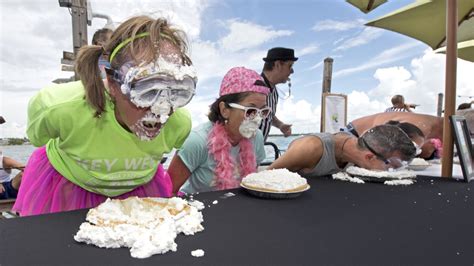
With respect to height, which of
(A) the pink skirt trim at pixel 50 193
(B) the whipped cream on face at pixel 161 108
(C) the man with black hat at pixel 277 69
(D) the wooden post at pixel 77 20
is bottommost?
(A) the pink skirt trim at pixel 50 193

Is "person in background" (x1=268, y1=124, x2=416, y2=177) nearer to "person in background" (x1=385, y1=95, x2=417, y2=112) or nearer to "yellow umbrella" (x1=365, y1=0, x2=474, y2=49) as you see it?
"yellow umbrella" (x1=365, y1=0, x2=474, y2=49)

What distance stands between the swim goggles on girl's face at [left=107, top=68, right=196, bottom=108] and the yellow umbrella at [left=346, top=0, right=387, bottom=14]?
8.18ft

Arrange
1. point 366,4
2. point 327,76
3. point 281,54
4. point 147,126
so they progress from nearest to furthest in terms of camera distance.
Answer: point 147,126, point 366,4, point 281,54, point 327,76

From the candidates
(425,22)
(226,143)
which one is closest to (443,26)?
(425,22)

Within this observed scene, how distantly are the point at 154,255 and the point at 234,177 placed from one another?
1.03 meters

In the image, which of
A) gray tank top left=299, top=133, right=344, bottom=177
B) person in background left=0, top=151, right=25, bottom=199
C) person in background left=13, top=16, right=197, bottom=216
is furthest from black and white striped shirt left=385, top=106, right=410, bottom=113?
person in background left=0, top=151, right=25, bottom=199

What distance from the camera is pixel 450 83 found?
1.90 m

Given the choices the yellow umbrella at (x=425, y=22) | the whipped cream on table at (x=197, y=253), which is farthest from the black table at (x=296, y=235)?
the yellow umbrella at (x=425, y=22)

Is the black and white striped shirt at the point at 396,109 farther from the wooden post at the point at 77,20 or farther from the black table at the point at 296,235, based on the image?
the wooden post at the point at 77,20

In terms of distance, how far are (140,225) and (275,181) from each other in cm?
57

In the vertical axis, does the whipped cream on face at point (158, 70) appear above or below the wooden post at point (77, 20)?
below

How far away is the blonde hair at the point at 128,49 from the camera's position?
103 cm

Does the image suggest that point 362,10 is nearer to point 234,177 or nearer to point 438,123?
point 438,123

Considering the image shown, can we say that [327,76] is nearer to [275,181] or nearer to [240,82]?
[240,82]
